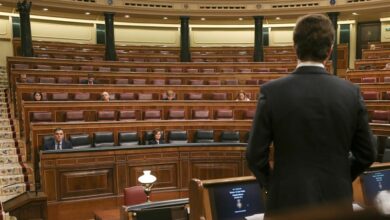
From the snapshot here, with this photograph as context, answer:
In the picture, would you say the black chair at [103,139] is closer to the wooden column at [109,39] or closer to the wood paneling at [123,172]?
the wood paneling at [123,172]

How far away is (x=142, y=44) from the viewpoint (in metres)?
14.0

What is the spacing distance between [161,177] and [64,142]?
1363mm

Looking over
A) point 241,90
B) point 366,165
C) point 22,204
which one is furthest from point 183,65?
point 366,165

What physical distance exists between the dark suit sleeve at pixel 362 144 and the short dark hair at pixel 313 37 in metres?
0.17

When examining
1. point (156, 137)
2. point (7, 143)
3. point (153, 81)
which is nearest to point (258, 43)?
point (153, 81)

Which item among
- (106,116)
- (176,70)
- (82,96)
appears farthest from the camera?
(176,70)

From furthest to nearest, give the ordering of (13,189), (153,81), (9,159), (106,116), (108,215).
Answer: (153,81)
(106,116)
(9,159)
(13,189)
(108,215)

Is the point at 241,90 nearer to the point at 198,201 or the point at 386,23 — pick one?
the point at 198,201

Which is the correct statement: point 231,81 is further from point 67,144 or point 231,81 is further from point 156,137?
point 67,144

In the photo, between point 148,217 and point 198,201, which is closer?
point 198,201

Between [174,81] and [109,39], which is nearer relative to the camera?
[174,81]

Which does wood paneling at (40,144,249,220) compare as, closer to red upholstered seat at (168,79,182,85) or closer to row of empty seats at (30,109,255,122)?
row of empty seats at (30,109,255,122)

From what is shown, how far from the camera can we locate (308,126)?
1073 mm

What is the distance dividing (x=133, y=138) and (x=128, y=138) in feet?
0.24
